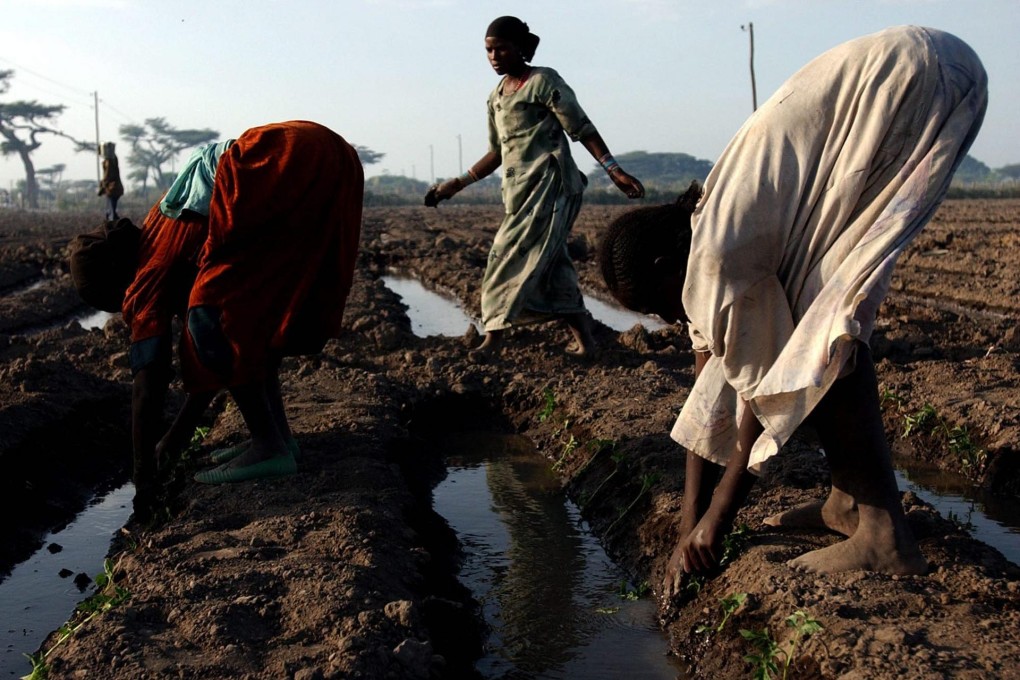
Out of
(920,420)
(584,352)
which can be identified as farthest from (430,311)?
(920,420)

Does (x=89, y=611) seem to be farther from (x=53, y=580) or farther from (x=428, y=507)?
(x=428, y=507)

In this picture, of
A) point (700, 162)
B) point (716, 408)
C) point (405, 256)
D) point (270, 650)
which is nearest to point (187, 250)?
point (270, 650)

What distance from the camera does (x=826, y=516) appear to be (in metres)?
3.10

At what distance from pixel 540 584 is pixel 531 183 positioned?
113 inches

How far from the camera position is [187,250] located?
12.4ft

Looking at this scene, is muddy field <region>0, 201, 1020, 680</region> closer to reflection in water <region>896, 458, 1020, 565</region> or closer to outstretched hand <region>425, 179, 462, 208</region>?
reflection in water <region>896, 458, 1020, 565</region>

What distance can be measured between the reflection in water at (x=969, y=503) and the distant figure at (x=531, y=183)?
1910 mm

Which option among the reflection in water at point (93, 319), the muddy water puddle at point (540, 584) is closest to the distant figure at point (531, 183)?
the muddy water puddle at point (540, 584)

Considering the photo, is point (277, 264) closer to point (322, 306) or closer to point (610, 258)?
point (322, 306)

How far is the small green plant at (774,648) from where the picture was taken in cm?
255

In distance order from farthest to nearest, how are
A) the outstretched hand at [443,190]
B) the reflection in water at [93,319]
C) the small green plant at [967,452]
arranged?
the reflection in water at [93,319] < the outstretched hand at [443,190] < the small green plant at [967,452]

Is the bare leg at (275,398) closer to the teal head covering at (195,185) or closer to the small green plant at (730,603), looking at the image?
the teal head covering at (195,185)

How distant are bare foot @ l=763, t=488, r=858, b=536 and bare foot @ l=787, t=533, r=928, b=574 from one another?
0.46ft

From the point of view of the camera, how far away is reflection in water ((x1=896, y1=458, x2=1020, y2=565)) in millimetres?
3865
